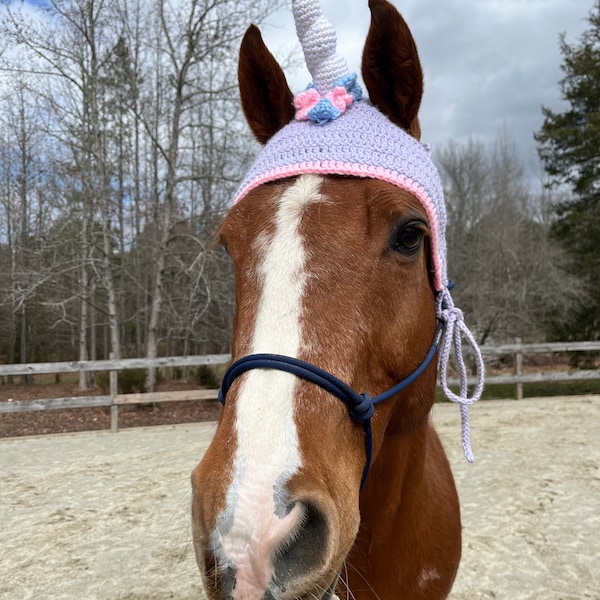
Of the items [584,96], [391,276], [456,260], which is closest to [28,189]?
[456,260]

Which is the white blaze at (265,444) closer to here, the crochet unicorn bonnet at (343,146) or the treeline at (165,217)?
the crochet unicorn bonnet at (343,146)

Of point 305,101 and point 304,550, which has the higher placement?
point 305,101

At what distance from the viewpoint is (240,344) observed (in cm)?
125

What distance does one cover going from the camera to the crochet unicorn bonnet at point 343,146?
1.49 metres

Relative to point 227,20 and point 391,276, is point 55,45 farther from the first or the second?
point 391,276

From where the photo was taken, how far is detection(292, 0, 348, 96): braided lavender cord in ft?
5.82

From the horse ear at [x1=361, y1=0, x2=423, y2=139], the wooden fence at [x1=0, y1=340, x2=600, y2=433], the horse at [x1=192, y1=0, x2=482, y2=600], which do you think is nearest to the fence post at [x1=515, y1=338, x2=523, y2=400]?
the wooden fence at [x1=0, y1=340, x2=600, y2=433]

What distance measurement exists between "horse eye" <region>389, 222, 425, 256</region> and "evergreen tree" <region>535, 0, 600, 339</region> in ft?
55.8

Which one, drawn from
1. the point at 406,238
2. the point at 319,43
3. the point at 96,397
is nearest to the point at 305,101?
the point at 319,43

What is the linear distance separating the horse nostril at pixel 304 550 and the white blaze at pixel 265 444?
30 mm

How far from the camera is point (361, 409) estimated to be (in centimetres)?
122

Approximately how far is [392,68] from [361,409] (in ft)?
4.07

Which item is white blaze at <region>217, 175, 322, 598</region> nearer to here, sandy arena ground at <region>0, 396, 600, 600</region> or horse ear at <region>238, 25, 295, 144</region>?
horse ear at <region>238, 25, 295, 144</region>

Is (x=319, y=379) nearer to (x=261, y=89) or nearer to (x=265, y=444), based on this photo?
(x=265, y=444)
